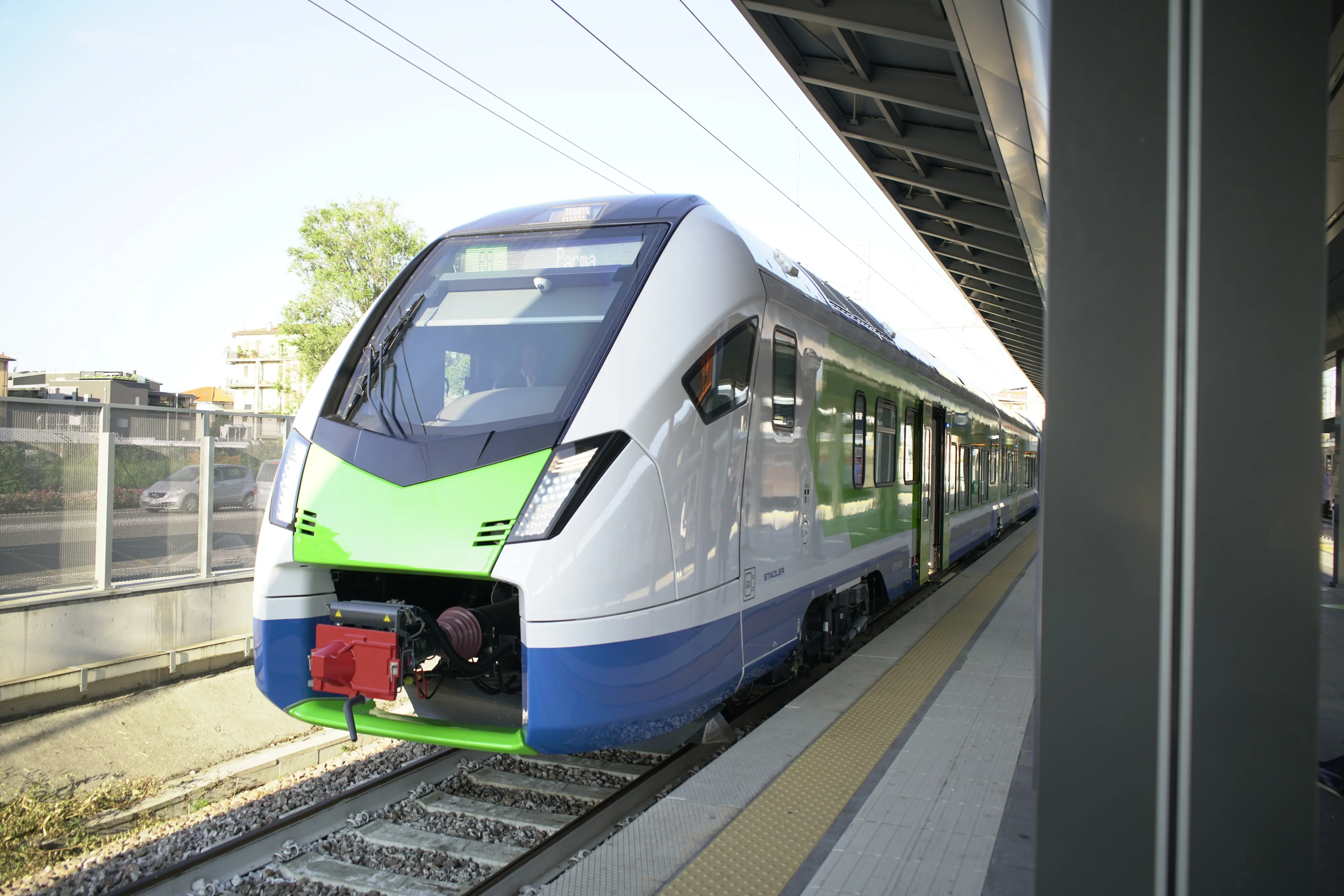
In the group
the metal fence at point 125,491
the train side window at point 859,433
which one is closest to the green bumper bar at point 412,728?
the train side window at point 859,433

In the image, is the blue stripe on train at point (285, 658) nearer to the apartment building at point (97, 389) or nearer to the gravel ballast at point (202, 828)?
the gravel ballast at point (202, 828)

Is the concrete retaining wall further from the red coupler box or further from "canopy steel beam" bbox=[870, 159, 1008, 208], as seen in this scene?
"canopy steel beam" bbox=[870, 159, 1008, 208]

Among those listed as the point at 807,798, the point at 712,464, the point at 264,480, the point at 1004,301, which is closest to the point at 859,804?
the point at 807,798

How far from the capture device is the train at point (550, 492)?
145 inches

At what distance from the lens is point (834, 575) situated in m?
6.41

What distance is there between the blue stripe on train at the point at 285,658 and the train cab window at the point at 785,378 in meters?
2.76

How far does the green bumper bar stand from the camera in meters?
3.70

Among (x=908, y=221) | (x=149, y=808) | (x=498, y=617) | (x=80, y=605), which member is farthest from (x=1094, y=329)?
(x=908, y=221)

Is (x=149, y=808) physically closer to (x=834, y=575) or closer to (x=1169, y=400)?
(x=834, y=575)

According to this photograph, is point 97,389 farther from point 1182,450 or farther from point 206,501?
point 1182,450

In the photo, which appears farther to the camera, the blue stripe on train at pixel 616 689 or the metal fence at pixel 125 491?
the metal fence at pixel 125 491

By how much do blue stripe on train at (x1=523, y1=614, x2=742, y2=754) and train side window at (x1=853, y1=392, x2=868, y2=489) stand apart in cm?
298

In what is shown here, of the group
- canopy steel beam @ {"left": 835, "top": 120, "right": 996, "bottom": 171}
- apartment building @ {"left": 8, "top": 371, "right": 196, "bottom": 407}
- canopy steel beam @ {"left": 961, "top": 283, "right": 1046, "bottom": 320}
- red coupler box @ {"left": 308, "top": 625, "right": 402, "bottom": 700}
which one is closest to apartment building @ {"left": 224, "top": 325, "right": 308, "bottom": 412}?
apartment building @ {"left": 8, "top": 371, "right": 196, "bottom": 407}

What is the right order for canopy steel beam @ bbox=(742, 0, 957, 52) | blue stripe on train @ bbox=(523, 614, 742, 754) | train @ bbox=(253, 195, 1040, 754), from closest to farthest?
1. blue stripe on train @ bbox=(523, 614, 742, 754)
2. train @ bbox=(253, 195, 1040, 754)
3. canopy steel beam @ bbox=(742, 0, 957, 52)
